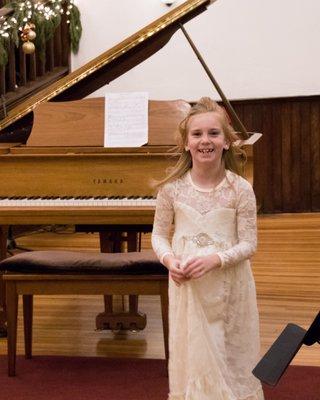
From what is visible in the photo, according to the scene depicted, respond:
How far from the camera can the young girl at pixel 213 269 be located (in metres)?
2.81

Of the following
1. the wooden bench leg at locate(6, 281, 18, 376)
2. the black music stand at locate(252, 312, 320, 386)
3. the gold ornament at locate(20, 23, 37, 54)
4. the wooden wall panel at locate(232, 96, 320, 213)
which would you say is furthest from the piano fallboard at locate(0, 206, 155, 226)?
the wooden wall panel at locate(232, 96, 320, 213)

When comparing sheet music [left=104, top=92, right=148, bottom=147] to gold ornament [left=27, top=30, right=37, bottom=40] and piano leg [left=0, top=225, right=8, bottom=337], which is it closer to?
piano leg [left=0, top=225, right=8, bottom=337]

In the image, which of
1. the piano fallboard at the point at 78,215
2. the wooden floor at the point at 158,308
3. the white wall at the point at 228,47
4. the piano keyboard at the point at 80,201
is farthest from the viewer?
the white wall at the point at 228,47

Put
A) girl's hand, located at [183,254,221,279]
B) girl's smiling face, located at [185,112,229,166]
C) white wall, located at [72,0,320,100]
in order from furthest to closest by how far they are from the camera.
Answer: white wall, located at [72,0,320,100], girl's smiling face, located at [185,112,229,166], girl's hand, located at [183,254,221,279]

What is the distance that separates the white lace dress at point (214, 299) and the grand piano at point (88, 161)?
928 millimetres

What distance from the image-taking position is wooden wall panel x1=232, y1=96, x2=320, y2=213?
8516 mm

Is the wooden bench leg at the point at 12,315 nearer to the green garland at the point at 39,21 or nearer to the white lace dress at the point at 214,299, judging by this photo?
the white lace dress at the point at 214,299

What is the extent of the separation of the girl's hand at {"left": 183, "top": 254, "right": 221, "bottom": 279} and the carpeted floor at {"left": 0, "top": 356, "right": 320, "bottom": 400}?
0.98m

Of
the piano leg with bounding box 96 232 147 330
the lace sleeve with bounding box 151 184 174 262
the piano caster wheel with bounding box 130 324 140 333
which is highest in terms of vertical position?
the lace sleeve with bounding box 151 184 174 262

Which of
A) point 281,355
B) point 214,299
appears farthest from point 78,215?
point 281,355

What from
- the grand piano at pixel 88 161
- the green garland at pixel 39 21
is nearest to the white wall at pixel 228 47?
the green garland at pixel 39 21

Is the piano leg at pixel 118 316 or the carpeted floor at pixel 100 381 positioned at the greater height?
the piano leg at pixel 118 316

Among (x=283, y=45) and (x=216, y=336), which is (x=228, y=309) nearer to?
(x=216, y=336)

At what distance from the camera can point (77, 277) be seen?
3.68m
